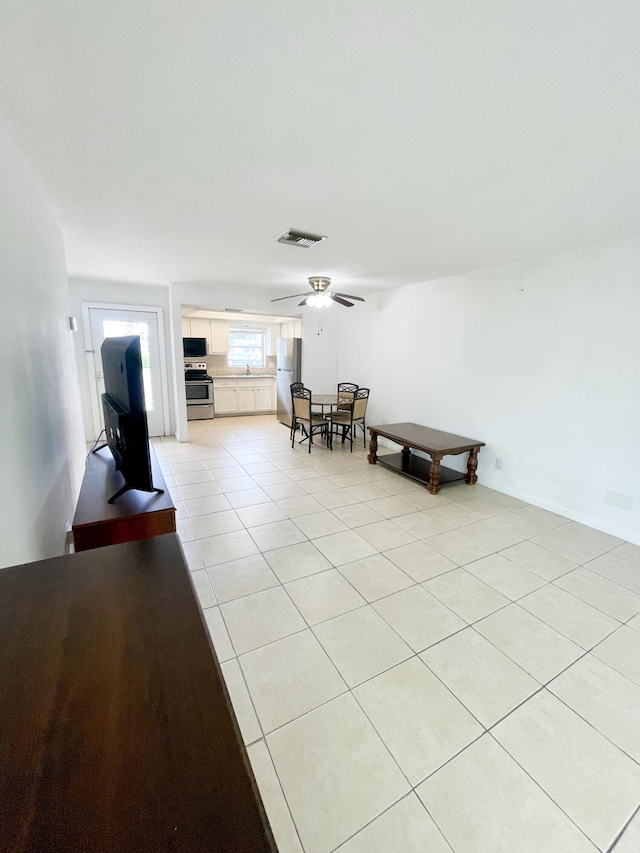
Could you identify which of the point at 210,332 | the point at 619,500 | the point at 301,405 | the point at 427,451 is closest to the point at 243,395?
the point at 210,332

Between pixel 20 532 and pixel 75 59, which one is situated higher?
pixel 75 59

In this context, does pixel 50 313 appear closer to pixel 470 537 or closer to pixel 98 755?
pixel 98 755

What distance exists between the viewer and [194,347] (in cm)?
740

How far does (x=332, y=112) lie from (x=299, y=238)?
5.22ft

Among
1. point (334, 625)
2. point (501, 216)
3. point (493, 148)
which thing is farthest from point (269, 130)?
point (334, 625)

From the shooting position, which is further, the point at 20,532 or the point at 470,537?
the point at 470,537

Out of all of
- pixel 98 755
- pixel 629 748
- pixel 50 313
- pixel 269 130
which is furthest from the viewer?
pixel 50 313

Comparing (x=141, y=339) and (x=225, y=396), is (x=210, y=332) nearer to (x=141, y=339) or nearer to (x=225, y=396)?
(x=225, y=396)

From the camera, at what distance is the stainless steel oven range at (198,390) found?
7238 mm

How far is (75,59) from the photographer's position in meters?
1.22

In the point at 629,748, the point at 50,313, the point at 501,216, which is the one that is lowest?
the point at 629,748

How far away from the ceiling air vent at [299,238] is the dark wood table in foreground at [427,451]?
7.56 ft

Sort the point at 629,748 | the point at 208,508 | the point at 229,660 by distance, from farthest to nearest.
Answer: the point at 208,508 < the point at 229,660 < the point at 629,748

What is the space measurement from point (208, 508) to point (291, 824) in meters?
2.52
